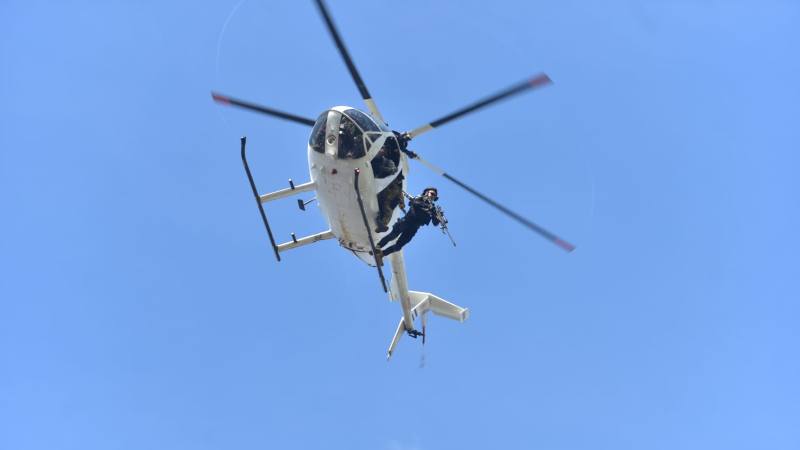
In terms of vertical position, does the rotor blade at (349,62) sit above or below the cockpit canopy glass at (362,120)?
above

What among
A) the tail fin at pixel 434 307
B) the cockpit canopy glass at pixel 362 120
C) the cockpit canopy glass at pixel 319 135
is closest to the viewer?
the cockpit canopy glass at pixel 319 135

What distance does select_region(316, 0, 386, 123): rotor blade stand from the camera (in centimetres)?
2008

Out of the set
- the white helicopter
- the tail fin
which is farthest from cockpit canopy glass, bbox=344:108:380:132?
the tail fin

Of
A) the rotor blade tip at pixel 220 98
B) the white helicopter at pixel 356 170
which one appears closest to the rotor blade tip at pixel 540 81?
the white helicopter at pixel 356 170

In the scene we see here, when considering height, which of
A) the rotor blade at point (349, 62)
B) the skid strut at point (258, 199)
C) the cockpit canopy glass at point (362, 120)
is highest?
the rotor blade at point (349, 62)

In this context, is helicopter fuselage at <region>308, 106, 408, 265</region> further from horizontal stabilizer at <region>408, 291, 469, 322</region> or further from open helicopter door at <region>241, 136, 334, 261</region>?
horizontal stabilizer at <region>408, 291, 469, 322</region>

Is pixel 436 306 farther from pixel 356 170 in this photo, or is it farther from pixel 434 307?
pixel 356 170

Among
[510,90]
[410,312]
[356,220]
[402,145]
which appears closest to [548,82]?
[510,90]

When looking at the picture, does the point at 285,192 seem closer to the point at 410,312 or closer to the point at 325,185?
the point at 325,185

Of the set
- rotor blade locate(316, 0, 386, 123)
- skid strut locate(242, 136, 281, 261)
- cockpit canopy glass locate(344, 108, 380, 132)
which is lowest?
skid strut locate(242, 136, 281, 261)

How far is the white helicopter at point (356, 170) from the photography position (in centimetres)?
2188

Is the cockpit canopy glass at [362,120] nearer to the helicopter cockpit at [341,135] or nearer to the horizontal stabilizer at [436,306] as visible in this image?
the helicopter cockpit at [341,135]

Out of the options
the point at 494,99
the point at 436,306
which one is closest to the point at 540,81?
the point at 494,99

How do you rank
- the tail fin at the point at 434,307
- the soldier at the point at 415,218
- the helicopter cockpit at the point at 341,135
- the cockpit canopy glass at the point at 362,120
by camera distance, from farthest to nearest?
the tail fin at the point at 434,307, the soldier at the point at 415,218, the cockpit canopy glass at the point at 362,120, the helicopter cockpit at the point at 341,135
